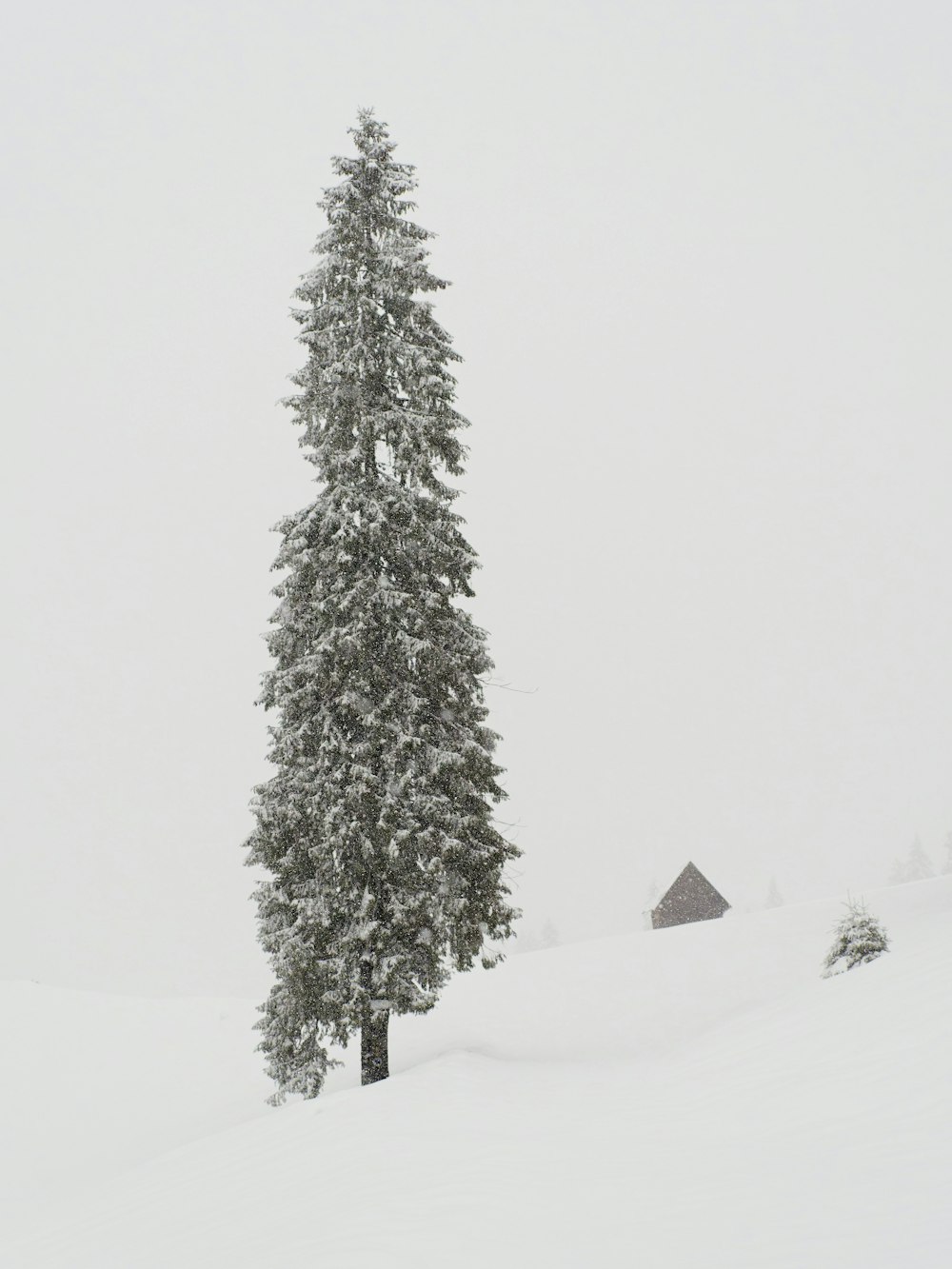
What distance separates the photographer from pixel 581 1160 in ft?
25.8

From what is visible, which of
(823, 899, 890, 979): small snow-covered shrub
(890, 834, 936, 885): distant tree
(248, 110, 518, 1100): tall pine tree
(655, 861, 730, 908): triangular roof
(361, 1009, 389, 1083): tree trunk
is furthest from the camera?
(890, 834, 936, 885): distant tree

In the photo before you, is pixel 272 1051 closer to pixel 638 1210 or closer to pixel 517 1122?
pixel 517 1122

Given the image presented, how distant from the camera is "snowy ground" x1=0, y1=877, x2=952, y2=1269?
580 cm

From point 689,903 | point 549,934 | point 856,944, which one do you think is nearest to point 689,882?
point 689,903

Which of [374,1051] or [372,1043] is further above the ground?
[372,1043]

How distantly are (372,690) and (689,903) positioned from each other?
31142 mm

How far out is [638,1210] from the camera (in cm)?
636

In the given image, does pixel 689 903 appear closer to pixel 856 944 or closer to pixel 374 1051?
pixel 856 944

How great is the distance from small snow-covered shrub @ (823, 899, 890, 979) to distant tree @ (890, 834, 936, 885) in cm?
7173

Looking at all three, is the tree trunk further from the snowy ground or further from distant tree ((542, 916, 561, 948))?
distant tree ((542, 916, 561, 948))

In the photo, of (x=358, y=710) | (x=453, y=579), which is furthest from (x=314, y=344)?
(x=358, y=710)

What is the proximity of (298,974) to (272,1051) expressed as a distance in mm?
1913

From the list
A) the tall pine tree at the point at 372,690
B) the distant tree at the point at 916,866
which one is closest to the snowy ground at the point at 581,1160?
the tall pine tree at the point at 372,690

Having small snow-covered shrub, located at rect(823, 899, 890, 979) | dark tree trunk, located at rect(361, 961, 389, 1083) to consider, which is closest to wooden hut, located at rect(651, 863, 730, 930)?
small snow-covered shrub, located at rect(823, 899, 890, 979)
